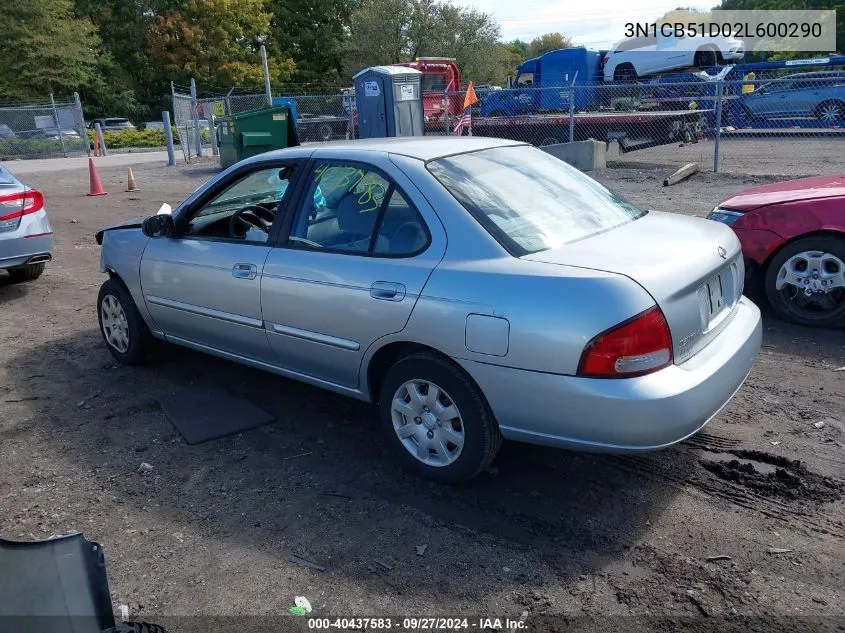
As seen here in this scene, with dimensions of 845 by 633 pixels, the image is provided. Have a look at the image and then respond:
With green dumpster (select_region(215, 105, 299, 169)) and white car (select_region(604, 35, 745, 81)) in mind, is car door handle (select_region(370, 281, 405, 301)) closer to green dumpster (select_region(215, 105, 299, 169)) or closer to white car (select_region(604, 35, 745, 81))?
green dumpster (select_region(215, 105, 299, 169))

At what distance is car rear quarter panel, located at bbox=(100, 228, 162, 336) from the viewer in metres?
5.12

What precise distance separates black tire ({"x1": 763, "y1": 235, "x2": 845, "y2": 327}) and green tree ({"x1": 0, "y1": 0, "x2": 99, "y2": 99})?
45.2 metres

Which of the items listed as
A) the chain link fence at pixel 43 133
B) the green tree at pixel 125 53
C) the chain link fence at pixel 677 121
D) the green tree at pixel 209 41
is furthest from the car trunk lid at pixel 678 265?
the green tree at pixel 125 53

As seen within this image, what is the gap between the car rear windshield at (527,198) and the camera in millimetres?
3480

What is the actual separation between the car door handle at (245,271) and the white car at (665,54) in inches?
962

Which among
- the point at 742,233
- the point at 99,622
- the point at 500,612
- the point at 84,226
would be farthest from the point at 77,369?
the point at 84,226

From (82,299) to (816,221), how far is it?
6.81m

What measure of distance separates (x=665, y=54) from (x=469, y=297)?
25407 millimetres

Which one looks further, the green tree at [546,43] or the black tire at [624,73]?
the green tree at [546,43]

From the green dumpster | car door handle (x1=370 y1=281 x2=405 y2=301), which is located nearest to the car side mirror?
car door handle (x1=370 y1=281 x2=405 y2=301)

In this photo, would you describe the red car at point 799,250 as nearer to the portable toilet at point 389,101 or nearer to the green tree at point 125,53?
the portable toilet at point 389,101

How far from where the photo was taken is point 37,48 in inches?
1625

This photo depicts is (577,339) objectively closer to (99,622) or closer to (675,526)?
(675,526)

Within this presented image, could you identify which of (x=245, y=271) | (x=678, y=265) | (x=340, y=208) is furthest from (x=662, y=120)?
(x=678, y=265)
